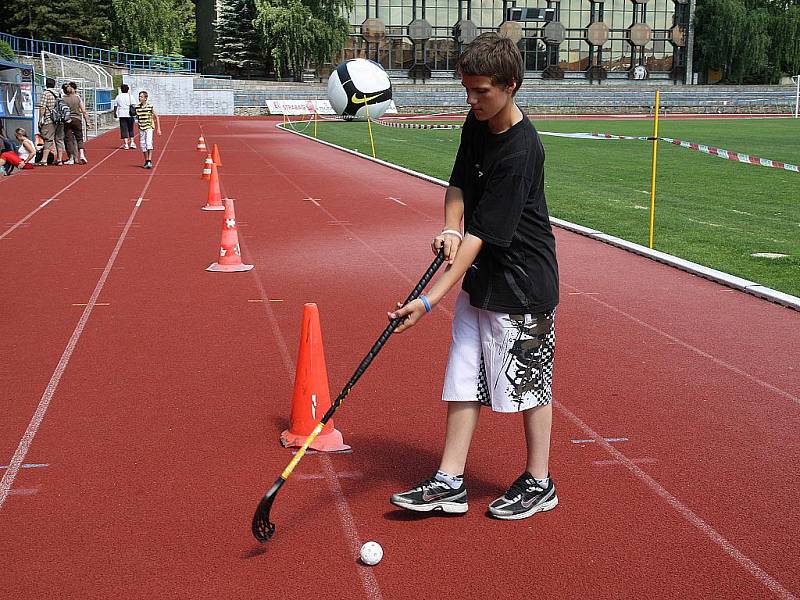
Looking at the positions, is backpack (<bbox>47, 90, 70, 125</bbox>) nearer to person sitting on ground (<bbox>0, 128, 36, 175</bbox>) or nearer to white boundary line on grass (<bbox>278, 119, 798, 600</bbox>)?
person sitting on ground (<bbox>0, 128, 36, 175</bbox>)

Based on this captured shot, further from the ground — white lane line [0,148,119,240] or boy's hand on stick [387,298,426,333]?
boy's hand on stick [387,298,426,333]

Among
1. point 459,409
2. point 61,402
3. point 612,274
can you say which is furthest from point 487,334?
point 612,274

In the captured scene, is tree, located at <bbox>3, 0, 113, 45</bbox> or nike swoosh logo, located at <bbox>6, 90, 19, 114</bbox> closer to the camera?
nike swoosh logo, located at <bbox>6, 90, 19, 114</bbox>

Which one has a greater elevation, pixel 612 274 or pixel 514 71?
pixel 514 71

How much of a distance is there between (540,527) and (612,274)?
20.4ft

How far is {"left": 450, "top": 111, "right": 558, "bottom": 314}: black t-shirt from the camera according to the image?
4.06 meters

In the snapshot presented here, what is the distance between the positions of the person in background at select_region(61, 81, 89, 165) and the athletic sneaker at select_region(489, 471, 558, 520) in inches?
811

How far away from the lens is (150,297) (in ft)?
30.0

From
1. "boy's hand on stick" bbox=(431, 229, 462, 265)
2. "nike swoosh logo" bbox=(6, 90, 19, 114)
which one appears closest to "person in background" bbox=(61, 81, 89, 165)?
"nike swoosh logo" bbox=(6, 90, 19, 114)

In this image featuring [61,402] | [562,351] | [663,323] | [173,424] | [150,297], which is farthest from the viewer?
[150,297]

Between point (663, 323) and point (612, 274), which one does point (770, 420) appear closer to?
point (663, 323)

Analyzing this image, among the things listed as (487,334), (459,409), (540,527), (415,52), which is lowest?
(540,527)

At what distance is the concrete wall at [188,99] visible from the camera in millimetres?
61969

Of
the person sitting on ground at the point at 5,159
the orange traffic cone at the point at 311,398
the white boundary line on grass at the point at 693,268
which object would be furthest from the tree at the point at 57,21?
the orange traffic cone at the point at 311,398
